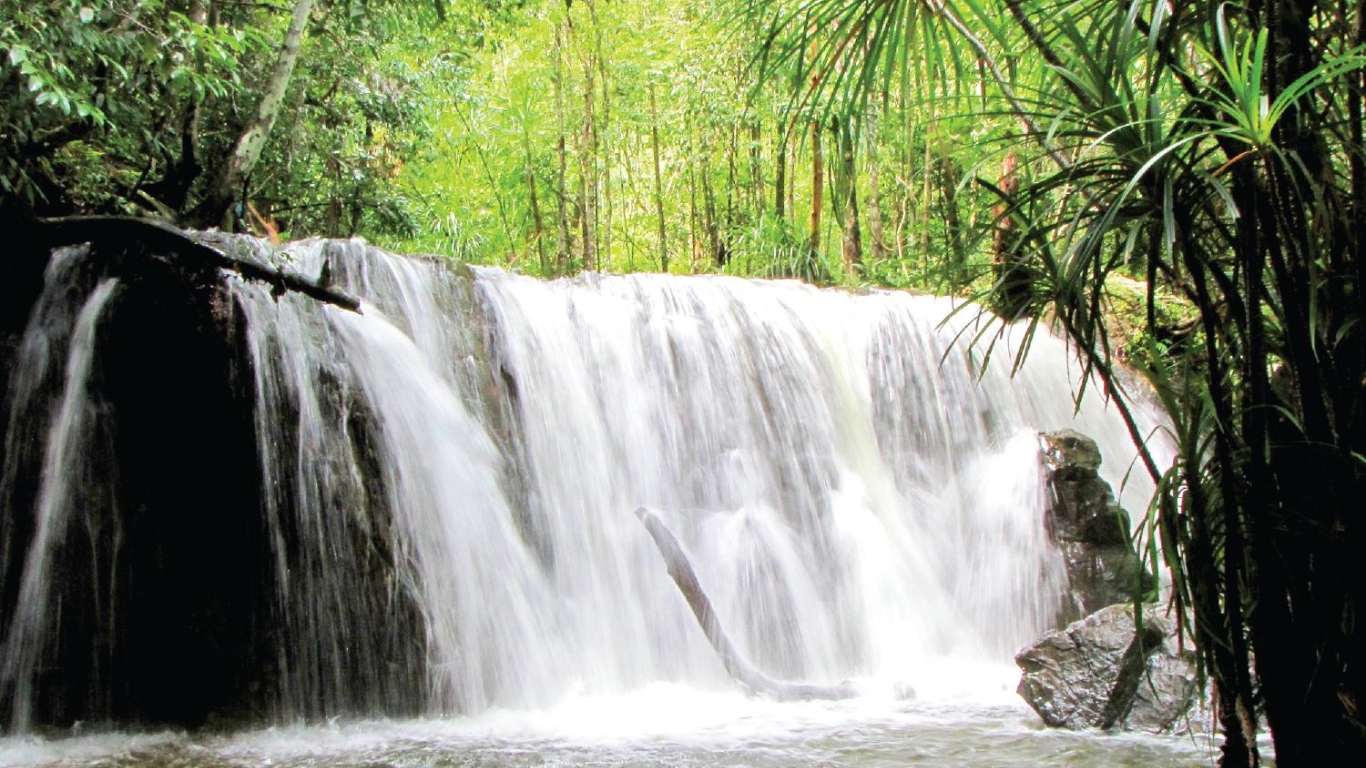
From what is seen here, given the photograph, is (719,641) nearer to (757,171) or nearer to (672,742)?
(672,742)

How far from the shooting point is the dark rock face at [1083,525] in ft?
23.0

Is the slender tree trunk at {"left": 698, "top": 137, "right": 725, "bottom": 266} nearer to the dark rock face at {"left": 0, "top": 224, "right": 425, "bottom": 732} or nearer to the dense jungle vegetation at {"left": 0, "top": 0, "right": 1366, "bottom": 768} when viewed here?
the dense jungle vegetation at {"left": 0, "top": 0, "right": 1366, "bottom": 768}

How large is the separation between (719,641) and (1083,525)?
2883mm

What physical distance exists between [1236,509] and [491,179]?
16.7 metres

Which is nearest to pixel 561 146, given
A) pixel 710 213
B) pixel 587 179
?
pixel 587 179

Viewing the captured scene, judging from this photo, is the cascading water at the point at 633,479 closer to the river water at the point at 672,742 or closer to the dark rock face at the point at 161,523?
the dark rock face at the point at 161,523

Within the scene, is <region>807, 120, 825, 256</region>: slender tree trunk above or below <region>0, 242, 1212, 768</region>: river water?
above

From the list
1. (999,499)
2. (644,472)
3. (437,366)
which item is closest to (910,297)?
(999,499)

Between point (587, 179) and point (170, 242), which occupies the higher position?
point (587, 179)

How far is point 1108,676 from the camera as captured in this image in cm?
448

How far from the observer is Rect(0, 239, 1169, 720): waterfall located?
5.31 m

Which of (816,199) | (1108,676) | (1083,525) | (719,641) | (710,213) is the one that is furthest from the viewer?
(710,213)

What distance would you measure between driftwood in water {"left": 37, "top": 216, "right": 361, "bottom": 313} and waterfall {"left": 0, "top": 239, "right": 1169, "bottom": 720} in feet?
1.11

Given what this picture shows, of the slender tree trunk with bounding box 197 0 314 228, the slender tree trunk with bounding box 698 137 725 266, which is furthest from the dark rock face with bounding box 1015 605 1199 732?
the slender tree trunk with bounding box 698 137 725 266
